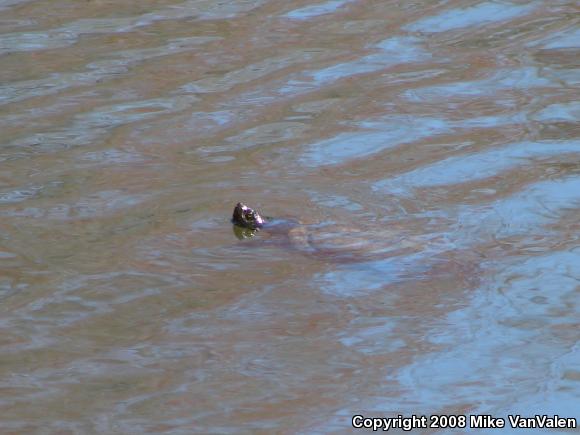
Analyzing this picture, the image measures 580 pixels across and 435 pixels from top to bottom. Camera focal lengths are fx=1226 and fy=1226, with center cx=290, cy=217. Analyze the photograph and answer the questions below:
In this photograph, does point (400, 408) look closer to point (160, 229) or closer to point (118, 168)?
point (160, 229)

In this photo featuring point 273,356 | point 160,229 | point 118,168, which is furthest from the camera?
point 118,168

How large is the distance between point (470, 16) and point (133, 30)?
182 cm

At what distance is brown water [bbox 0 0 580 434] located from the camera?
3.25 meters

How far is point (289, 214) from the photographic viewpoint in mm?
4355

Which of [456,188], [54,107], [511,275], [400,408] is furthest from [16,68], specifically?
[400,408]

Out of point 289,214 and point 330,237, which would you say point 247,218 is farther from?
point 330,237

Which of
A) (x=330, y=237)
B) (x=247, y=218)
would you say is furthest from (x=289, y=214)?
(x=330, y=237)

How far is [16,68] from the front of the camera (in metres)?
6.15

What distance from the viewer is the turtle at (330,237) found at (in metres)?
3.99

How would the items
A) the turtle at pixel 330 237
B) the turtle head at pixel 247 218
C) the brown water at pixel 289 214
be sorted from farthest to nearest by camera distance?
the turtle head at pixel 247 218, the turtle at pixel 330 237, the brown water at pixel 289 214

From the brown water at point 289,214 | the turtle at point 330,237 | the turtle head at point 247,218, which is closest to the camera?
the brown water at point 289,214

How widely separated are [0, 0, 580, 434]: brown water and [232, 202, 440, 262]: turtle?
12mm

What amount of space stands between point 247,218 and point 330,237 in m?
0.32

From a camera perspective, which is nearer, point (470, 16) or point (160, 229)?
point (160, 229)
